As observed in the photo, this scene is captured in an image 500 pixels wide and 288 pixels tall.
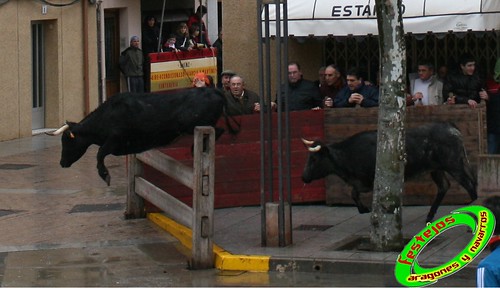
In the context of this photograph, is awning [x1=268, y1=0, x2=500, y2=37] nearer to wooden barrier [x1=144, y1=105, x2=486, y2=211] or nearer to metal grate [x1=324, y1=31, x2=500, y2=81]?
metal grate [x1=324, y1=31, x2=500, y2=81]

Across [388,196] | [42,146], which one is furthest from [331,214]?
[42,146]

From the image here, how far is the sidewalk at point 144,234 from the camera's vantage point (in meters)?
10.7

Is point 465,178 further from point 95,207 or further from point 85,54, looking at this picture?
point 85,54

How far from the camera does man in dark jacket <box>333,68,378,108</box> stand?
13453 millimetres

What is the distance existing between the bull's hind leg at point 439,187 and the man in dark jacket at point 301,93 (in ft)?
6.72

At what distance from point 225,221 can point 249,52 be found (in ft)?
13.6

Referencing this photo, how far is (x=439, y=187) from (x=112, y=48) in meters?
14.9

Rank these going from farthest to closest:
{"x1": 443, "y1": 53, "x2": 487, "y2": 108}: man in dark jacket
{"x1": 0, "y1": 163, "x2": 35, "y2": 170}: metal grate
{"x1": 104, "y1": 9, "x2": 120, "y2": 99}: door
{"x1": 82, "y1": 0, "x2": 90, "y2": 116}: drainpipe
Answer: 1. {"x1": 104, "y1": 9, "x2": 120, "y2": 99}: door
2. {"x1": 82, "y1": 0, "x2": 90, "y2": 116}: drainpipe
3. {"x1": 0, "y1": 163, "x2": 35, "y2": 170}: metal grate
4. {"x1": 443, "y1": 53, "x2": 487, "y2": 108}: man in dark jacket

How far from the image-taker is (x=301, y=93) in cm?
1408

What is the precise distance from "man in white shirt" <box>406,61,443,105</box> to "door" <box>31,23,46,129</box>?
35.4 ft

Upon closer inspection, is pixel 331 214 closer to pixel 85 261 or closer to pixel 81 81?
pixel 85 261

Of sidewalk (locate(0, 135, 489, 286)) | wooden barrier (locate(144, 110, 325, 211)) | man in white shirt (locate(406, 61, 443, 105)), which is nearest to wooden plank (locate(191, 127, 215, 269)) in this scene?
sidewalk (locate(0, 135, 489, 286))

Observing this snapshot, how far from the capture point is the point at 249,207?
13.7 metres

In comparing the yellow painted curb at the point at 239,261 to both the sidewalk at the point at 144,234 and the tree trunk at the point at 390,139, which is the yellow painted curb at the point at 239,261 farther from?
the tree trunk at the point at 390,139
